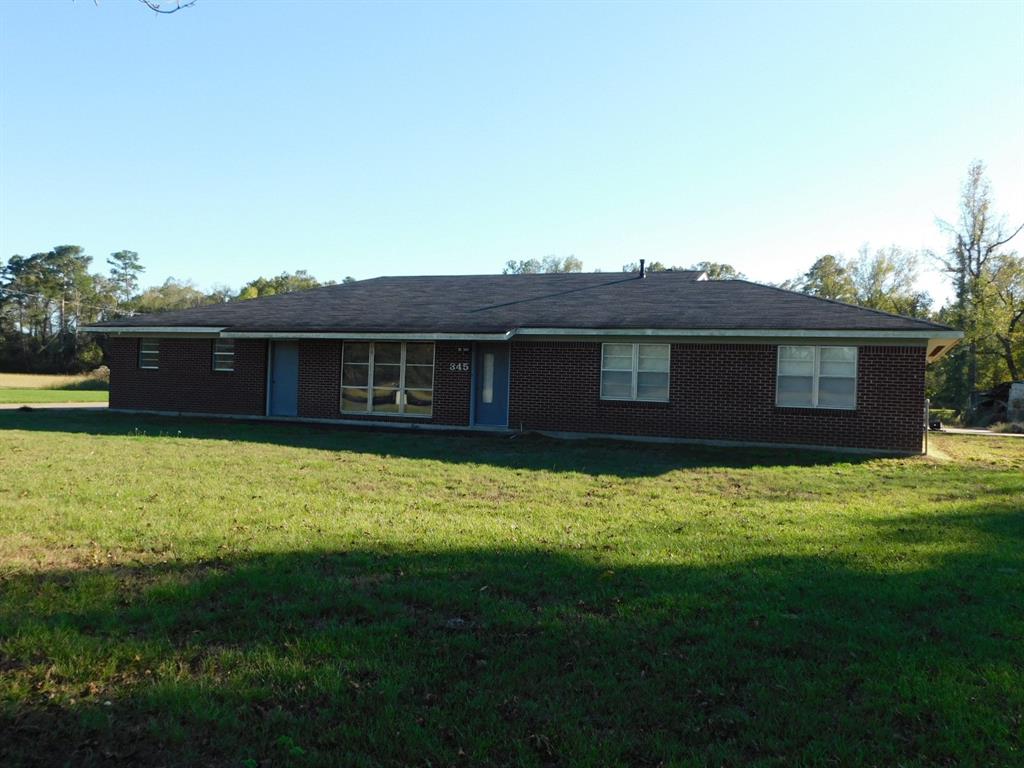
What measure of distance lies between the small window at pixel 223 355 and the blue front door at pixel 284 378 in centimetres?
131

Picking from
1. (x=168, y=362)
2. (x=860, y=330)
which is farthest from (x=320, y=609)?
(x=168, y=362)

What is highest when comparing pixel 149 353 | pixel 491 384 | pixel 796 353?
pixel 796 353

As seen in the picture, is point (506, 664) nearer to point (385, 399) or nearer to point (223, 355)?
point (385, 399)

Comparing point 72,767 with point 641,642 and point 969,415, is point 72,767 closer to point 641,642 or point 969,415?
point 641,642

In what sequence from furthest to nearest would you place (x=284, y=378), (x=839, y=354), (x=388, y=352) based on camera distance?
(x=284, y=378), (x=388, y=352), (x=839, y=354)

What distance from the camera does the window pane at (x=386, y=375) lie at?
62.3 feet

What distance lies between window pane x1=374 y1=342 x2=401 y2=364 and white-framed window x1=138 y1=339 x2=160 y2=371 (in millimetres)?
7017

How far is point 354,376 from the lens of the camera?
19359 mm

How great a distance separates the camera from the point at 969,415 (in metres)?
34.3

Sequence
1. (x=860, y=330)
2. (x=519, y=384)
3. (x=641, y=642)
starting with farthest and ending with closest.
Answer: (x=519, y=384), (x=860, y=330), (x=641, y=642)

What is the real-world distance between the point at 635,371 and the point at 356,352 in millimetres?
7209

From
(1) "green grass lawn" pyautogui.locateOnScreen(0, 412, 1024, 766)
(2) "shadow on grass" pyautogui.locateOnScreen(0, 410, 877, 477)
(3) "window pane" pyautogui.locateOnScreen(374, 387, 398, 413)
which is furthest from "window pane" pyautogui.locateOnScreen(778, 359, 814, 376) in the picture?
(3) "window pane" pyautogui.locateOnScreen(374, 387, 398, 413)

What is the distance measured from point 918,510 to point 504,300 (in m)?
13.2

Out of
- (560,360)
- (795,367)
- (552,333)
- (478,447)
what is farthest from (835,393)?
(478,447)
